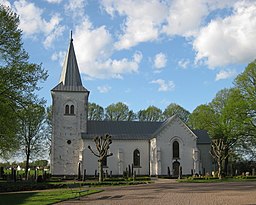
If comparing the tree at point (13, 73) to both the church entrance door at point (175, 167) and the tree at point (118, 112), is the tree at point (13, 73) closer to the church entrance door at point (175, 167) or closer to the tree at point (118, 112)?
the church entrance door at point (175, 167)

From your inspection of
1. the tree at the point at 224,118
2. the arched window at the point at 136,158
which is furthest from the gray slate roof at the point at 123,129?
the tree at the point at 224,118

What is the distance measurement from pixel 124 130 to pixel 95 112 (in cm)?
1879

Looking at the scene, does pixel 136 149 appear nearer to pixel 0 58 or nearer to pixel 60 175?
pixel 60 175

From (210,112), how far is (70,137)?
2188 centimetres

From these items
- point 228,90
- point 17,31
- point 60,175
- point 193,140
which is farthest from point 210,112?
point 17,31

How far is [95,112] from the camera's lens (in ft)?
222

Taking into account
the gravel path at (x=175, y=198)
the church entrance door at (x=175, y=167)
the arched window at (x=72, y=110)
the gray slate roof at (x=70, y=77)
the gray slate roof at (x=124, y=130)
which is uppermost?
the gray slate roof at (x=70, y=77)

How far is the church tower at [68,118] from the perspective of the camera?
152ft

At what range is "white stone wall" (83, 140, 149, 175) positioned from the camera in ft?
152

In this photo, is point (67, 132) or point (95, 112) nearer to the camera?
point (67, 132)

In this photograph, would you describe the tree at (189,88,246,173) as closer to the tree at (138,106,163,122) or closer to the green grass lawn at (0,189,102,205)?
the tree at (138,106,163,122)

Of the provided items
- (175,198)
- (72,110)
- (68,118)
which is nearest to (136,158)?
(68,118)

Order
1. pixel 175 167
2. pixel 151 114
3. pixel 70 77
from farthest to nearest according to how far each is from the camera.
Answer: pixel 151 114 → pixel 70 77 → pixel 175 167

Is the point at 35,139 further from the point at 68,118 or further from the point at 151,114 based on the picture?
the point at 151,114
